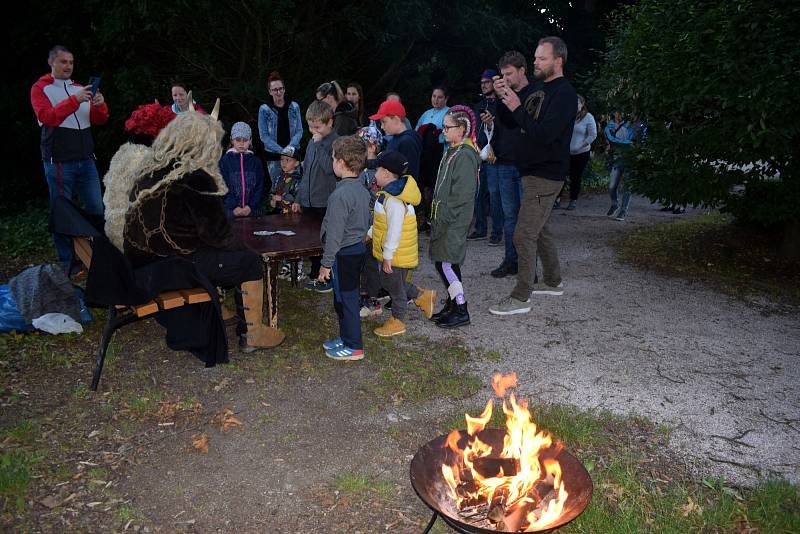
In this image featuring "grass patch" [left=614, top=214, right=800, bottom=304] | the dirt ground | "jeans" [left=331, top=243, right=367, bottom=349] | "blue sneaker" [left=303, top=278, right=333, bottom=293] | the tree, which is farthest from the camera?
"grass patch" [left=614, top=214, right=800, bottom=304]

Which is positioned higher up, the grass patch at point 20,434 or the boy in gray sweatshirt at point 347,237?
the boy in gray sweatshirt at point 347,237

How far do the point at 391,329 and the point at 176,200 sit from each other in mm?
2265

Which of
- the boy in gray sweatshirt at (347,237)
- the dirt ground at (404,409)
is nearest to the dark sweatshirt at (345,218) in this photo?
the boy in gray sweatshirt at (347,237)

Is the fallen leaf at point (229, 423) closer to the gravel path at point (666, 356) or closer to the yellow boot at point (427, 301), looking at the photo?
the gravel path at point (666, 356)

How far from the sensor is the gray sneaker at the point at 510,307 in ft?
21.5

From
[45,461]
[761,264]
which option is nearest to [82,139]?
[45,461]

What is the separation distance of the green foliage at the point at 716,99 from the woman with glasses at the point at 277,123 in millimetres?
4696

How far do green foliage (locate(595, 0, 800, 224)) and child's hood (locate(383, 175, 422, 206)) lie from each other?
12.9 ft

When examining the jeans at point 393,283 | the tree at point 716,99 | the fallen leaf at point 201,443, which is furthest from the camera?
the tree at point 716,99

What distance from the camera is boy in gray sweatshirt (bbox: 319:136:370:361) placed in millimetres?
5070

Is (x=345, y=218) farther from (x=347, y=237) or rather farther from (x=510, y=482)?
(x=510, y=482)

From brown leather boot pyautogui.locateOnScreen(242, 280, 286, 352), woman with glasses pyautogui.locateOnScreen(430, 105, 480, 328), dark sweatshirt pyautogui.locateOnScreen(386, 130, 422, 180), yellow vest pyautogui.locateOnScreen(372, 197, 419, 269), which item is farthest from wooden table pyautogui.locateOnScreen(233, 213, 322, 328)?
dark sweatshirt pyautogui.locateOnScreen(386, 130, 422, 180)

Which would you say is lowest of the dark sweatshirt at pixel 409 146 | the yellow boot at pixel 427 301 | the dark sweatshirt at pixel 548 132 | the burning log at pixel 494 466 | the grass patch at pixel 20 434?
the grass patch at pixel 20 434

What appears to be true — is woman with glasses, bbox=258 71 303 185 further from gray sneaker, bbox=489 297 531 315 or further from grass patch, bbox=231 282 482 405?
gray sneaker, bbox=489 297 531 315
